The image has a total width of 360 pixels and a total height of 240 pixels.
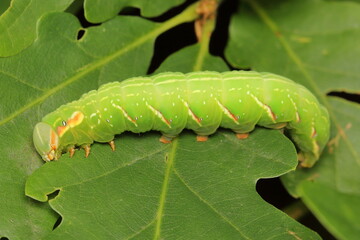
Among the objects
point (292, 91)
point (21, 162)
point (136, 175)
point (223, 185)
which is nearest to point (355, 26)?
point (292, 91)

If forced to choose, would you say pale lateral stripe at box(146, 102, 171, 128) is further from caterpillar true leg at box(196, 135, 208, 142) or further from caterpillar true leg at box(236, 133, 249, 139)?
caterpillar true leg at box(236, 133, 249, 139)

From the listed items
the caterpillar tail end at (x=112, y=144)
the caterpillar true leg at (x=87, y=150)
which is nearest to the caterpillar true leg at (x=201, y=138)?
the caterpillar tail end at (x=112, y=144)

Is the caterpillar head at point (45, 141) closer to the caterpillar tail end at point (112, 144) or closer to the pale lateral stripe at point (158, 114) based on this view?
the caterpillar tail end at point (112, 144)

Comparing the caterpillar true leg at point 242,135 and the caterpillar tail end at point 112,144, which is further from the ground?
the caterpillar tail end at point 112,144

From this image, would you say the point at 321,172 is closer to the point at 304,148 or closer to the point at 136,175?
the point at 304,148

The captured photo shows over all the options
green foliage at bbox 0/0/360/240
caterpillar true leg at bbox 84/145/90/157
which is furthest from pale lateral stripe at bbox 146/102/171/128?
caterpillar true leg at bbox 84/145/90/157

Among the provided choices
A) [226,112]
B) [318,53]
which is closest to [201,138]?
[226,112]

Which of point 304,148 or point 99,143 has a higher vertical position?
point 99,143
